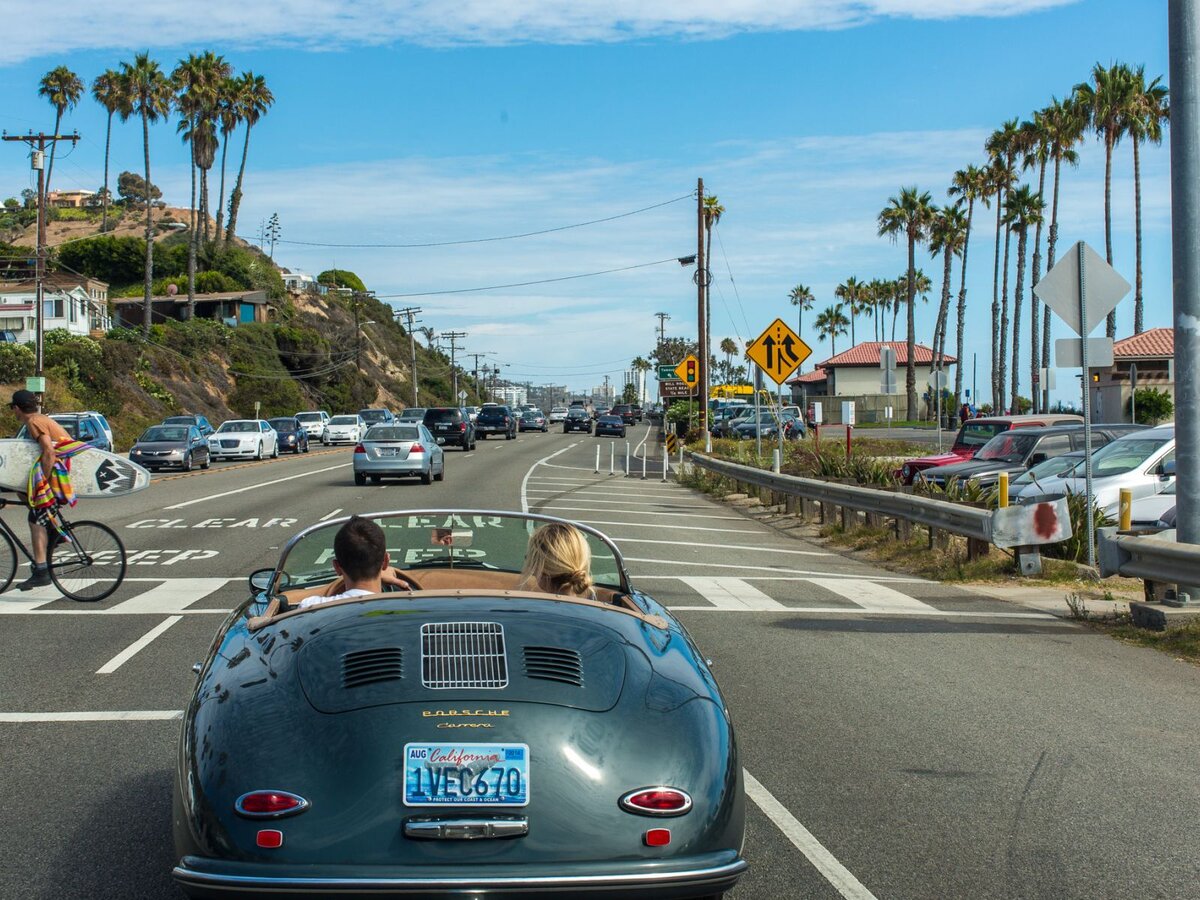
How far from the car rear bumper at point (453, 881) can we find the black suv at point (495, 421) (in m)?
62.0

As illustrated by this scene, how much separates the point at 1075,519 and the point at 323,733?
1248cm

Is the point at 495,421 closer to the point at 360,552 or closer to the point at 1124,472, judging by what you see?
the point at 1124,472

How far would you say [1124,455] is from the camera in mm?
16594

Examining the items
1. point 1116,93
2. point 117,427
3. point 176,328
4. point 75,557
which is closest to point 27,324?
point 176,328

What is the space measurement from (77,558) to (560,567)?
7879 millimetres

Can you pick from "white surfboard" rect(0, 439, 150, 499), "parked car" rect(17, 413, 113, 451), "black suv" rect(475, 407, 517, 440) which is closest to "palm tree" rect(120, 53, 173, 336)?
"black suv" rect(475, 407, 517, 440)

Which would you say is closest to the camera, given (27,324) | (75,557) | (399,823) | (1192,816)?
(399,823)

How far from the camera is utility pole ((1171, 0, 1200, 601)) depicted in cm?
1032

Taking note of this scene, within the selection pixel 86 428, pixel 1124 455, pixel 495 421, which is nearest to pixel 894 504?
pixel 1124 455

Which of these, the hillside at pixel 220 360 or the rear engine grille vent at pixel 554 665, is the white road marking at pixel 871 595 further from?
the hillside at pixel 220 360

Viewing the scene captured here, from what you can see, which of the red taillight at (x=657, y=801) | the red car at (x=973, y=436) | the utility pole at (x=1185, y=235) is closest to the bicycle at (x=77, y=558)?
the red taillight at (x=657, y=801)

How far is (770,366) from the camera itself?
2531cm

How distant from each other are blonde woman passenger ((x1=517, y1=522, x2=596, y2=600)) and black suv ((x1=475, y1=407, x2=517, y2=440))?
198 feet

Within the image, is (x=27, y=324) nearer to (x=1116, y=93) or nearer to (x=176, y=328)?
(x=176, y=328)
